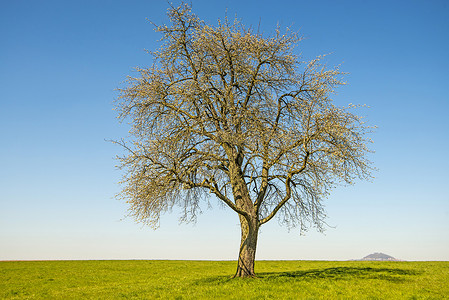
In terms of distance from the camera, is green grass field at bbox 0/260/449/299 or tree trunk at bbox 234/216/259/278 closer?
green grass field at bbox 0/260/449/299

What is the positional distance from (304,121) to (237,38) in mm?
6181

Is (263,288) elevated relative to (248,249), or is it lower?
lower

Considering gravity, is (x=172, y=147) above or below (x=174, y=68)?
below

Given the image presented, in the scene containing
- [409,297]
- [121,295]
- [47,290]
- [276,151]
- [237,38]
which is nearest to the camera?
[409,297]

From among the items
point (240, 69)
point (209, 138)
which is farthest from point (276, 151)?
point (240, 69)

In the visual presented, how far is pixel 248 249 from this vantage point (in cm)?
1892

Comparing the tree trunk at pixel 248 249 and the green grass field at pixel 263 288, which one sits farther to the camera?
the tree trunk at pixel 248 249

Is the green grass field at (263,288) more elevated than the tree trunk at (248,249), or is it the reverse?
the tree trunk at (248,249)

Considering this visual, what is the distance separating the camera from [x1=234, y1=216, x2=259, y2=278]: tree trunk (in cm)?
1888

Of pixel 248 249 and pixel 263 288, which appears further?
pixel 248 249

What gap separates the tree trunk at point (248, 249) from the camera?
1888cm

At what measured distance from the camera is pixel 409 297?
15.3 m

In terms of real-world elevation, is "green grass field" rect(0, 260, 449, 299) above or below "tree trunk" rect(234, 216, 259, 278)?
below

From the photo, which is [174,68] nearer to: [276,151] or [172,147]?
[172,147]
